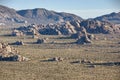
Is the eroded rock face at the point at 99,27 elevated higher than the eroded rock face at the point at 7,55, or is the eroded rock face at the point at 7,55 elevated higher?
the eroded rock face at the point at 7,55

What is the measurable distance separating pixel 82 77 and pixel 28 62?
724 inches

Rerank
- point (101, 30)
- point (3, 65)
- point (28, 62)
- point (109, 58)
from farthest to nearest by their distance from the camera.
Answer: point (101, 30), point (109, 58), point (28, 62), point (3, 65)

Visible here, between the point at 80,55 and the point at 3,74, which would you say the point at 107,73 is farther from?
the point at 80,55

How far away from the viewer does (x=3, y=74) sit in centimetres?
5109

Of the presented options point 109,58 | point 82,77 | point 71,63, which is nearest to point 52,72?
point 82,77

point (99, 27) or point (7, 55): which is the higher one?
point (7, 55)

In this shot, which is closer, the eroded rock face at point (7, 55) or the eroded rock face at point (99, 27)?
the eroded rock face at point (7, 55)

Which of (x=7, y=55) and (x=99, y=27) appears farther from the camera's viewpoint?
(x=99, y=27)

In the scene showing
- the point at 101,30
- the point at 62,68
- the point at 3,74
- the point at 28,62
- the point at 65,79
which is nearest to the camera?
the point at 65,79

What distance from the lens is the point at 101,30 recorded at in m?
170

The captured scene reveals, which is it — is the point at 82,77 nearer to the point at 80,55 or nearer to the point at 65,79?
the point at 65,79

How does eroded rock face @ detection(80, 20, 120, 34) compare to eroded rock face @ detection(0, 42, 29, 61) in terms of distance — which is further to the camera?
eroded rock face @ detection(80, 20, 120, 34)

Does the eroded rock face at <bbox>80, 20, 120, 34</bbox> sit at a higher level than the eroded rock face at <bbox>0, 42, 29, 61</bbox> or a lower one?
lower

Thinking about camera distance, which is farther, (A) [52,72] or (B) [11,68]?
(B) [11,68]
